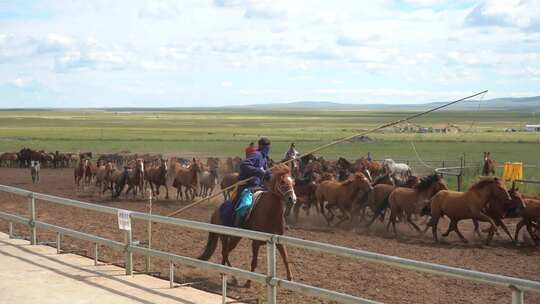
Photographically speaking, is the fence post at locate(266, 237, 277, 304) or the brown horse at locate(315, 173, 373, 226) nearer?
the fence post at locate(266, 237, 277, 304)

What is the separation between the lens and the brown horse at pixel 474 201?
1678 centimetres

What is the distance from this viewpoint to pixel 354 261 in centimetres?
1274

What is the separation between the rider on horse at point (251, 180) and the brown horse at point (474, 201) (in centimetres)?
784

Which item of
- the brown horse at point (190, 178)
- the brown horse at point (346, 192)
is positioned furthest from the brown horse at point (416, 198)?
the brown horse at point (190, 178)

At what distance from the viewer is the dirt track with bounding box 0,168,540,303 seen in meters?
10.2

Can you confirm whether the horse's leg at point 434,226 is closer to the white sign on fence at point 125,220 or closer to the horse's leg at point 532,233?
the horse's leg at point 532,233

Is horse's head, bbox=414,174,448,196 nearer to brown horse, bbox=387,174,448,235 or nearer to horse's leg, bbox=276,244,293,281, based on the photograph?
brown horse, bbox=387,174,448,235

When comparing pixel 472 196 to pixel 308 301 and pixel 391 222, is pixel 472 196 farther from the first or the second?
pixel 308 301

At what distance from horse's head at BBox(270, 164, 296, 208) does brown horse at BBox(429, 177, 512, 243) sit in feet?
26.9

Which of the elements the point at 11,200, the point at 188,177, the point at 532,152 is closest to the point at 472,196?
the point at 188,177

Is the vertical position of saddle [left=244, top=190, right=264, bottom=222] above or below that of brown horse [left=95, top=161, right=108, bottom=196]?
above

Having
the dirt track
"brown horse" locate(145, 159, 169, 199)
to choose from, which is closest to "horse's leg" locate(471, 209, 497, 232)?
the dirt track

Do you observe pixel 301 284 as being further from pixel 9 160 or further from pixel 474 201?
pixel 9 160

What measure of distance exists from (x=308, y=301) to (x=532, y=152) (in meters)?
55.3
